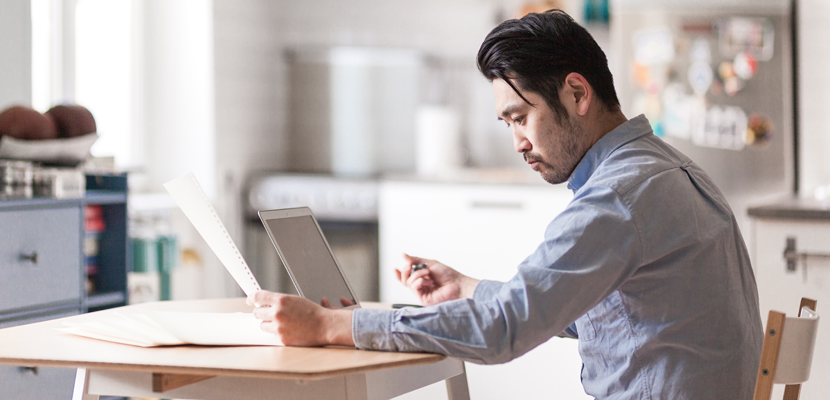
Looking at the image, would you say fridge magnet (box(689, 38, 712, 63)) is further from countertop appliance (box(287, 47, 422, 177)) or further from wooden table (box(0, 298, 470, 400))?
wooden table (box(0, 298, 470, 400))

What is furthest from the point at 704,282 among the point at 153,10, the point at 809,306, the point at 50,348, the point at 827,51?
the point at 153,10

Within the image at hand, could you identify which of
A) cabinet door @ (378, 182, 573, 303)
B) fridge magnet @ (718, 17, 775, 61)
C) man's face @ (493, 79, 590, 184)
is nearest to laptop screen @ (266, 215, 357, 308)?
man's face @ (493, 79, 590, 184)

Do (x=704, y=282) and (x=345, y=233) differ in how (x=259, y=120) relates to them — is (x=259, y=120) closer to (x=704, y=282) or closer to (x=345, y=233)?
(x=345, y=233)

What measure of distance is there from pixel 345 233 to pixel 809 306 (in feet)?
9.40

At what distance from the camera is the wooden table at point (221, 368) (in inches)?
42.8

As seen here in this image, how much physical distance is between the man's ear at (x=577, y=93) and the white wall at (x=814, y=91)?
2.55 meters

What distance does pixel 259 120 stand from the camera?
14.0 feet

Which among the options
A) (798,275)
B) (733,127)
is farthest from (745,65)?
(798,275)

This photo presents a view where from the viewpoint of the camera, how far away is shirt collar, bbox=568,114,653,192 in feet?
4.28

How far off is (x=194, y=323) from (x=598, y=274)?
26.5 inches

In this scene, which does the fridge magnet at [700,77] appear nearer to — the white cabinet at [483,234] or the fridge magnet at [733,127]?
the fridge magnet at [733,127]

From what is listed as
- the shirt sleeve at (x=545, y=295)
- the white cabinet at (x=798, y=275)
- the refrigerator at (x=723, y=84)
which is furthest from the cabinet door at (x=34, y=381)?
the refrigerator at (x=723, y=84)

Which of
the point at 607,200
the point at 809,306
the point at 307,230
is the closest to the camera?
the point at 607,200

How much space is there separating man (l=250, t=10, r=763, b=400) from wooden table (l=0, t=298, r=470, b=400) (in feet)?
0.16
